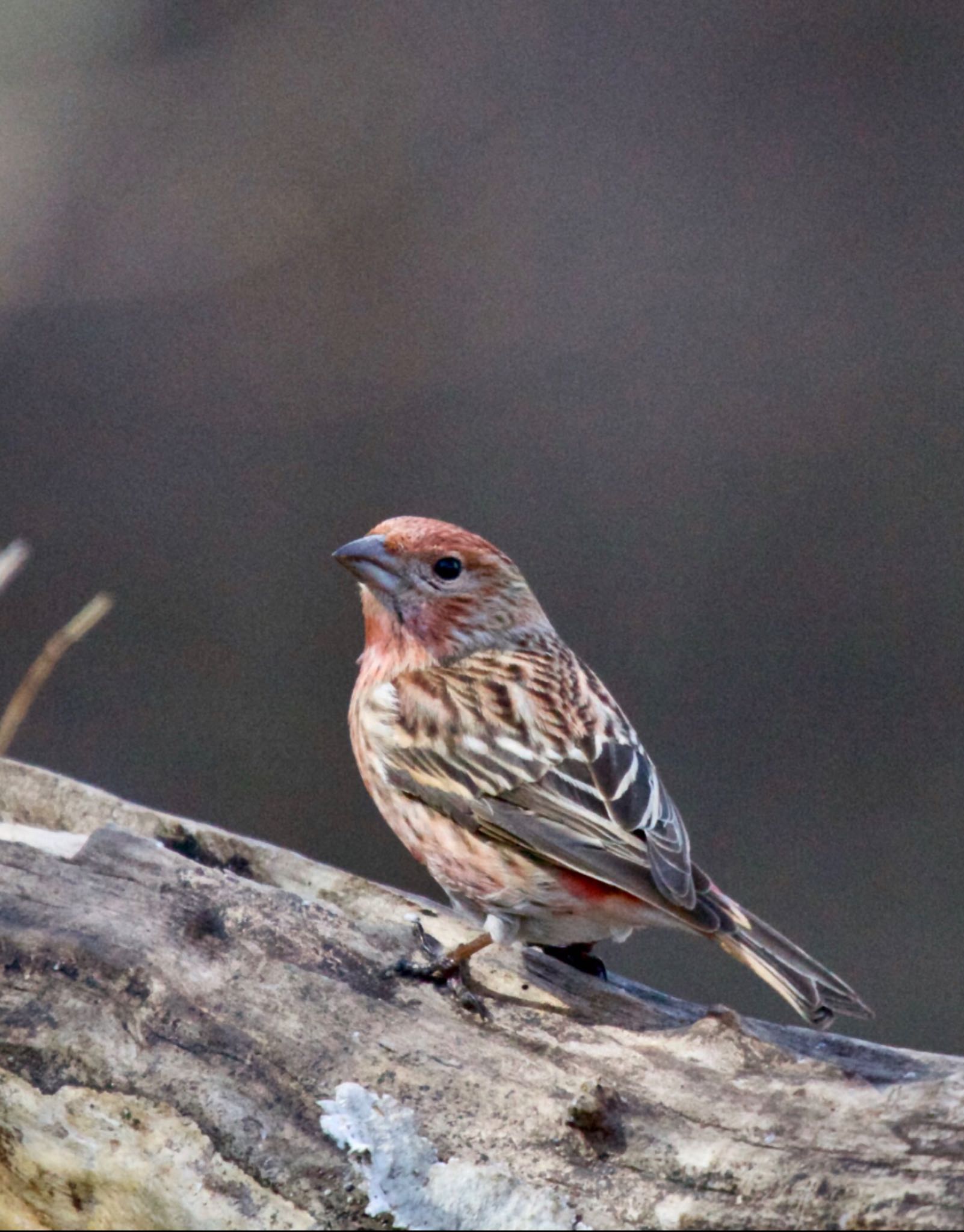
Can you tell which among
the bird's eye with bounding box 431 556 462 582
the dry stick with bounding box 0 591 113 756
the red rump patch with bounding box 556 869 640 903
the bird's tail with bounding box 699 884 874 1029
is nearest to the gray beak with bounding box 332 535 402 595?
the bird's eye with bounding box 431 556 462 582

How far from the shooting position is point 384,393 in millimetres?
9586

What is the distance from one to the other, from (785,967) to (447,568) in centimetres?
192

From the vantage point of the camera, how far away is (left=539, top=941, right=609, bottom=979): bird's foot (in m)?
4.26

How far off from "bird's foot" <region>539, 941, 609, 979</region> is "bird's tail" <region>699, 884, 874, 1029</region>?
1.49ft

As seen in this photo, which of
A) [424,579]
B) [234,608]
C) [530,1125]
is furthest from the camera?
[234,608]

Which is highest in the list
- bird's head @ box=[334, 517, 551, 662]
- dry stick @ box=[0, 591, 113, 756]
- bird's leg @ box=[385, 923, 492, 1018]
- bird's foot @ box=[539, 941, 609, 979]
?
bird's head @ box=[334, 517, 551, 662]

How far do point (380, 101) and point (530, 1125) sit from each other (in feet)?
25.3

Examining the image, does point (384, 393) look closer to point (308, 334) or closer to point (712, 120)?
point (308, 334)

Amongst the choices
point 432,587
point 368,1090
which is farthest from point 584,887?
point 432,587

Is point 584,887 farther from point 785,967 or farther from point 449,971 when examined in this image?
point 785,967

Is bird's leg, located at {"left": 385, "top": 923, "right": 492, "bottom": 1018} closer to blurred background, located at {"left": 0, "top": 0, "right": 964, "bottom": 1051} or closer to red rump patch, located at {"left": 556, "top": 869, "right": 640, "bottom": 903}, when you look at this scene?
red rump patch, located at {"left": 556, "top": 869, "right": 640, "bottom": 903}

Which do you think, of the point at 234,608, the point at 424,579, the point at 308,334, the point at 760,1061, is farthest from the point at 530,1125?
the point at 308,334

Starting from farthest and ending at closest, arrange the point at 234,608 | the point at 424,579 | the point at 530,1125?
the point at 234,608, the point at 424,579, the point at 530,1125

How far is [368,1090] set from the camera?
11.3 feet
